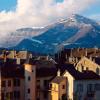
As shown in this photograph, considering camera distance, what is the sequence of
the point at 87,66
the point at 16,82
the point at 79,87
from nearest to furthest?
the point at 79,87 → the point at 16,82 → the point at 87,66

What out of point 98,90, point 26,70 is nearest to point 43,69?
point 26,70

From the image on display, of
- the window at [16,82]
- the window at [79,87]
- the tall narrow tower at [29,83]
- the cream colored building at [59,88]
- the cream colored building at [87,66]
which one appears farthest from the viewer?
the cream colored building at [87,66]

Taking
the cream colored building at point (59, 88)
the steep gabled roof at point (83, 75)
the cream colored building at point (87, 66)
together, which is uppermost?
the cream colored building at point (87, 66)

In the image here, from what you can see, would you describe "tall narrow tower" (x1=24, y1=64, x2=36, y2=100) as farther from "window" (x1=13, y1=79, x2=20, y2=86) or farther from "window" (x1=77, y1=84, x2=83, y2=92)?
"window" (x1=77, y1=84, x2=83, y2=92)

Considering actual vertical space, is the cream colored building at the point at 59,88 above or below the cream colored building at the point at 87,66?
below

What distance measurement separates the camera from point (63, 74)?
268ft

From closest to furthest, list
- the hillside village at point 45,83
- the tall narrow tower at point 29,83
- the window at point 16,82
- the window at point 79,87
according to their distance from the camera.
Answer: the hillside village at point 45,83 → the window at point 79,87 → the window at point 16,82 → the tall narrow tower at point 29,83

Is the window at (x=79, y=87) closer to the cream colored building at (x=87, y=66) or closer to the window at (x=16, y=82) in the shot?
the cream colored building at (x=87, y=66)

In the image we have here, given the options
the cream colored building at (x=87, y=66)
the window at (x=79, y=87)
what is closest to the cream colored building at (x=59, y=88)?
Answer: the window at (x=79, y=87)

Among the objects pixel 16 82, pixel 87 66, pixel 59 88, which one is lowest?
pixel 59 88

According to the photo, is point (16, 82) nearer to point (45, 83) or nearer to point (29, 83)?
point (29, 83)

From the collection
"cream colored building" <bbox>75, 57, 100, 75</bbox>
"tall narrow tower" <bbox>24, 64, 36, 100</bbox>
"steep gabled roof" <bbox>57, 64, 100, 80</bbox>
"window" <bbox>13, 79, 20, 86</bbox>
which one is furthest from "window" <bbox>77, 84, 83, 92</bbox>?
"window" <bbox>13, 79, 20, 86</bbox>

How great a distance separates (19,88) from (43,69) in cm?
666

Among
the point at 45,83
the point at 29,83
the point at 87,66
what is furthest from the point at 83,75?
the point at 29,83
